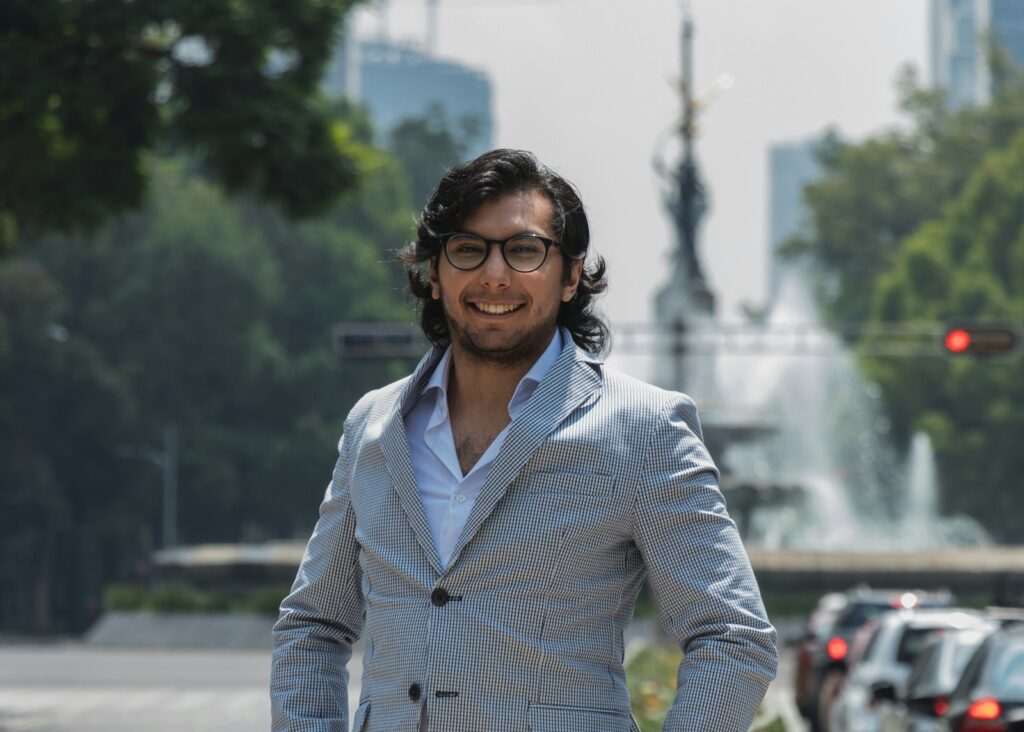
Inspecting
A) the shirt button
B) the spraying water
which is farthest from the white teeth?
the spraying water

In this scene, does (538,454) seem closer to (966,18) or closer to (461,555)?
(461,555)

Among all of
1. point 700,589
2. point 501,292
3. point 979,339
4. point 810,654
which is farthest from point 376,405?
point 979,339

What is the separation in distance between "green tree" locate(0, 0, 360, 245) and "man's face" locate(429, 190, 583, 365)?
15.4 m

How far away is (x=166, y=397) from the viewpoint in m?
70.8

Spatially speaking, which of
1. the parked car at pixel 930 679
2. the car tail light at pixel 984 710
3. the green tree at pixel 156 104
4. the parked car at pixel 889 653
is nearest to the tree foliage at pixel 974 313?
the green tree at pixel 156 104

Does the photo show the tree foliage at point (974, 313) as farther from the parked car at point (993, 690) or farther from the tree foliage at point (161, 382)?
the parked car at point (993, 690)

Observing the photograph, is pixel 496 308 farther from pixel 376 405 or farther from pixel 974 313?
pixel 974 313

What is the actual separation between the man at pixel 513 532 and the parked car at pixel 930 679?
27.5ft

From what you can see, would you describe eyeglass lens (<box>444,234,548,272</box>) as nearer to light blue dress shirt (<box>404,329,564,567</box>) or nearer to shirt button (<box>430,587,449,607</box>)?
light blue dress shirt (<box>404,329,564,567</box>)

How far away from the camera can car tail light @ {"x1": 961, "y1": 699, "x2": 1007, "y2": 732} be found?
9891 mm

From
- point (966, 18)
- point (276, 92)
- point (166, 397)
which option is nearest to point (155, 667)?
point (276, 92)

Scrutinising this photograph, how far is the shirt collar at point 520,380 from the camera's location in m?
3.72

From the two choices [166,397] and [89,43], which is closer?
[89,43]

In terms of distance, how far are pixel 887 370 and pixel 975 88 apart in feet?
440
